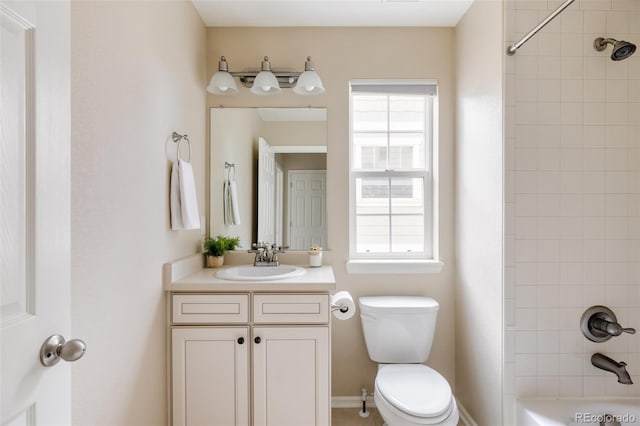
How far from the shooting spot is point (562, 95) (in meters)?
1.67

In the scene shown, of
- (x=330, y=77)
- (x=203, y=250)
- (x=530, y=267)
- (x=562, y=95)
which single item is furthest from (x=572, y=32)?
(x=203, y=250)

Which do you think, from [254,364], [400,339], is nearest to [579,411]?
[400,339]

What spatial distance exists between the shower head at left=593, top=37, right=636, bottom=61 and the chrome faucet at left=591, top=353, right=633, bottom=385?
1.33m

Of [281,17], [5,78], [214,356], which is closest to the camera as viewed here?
[5,78]

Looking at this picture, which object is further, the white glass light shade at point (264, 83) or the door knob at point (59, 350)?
the white glass light shade at point (264, 83)

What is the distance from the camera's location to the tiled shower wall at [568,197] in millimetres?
1664

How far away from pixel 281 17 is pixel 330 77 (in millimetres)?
451

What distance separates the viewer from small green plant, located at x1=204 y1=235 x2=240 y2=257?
7.18ft

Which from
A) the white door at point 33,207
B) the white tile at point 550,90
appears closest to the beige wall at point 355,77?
the white tile at point 550,90

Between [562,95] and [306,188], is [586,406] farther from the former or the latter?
[306,188]

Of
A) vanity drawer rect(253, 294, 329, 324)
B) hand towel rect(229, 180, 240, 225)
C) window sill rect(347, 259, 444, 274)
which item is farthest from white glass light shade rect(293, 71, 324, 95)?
vanity drawer rect(253, 294, 329, 324)

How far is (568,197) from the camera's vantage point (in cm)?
167

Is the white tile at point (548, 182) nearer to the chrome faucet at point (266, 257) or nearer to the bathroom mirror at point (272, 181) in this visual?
the bathroom mirror at point (272, 181)

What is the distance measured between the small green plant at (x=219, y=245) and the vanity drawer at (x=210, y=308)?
478 mm
